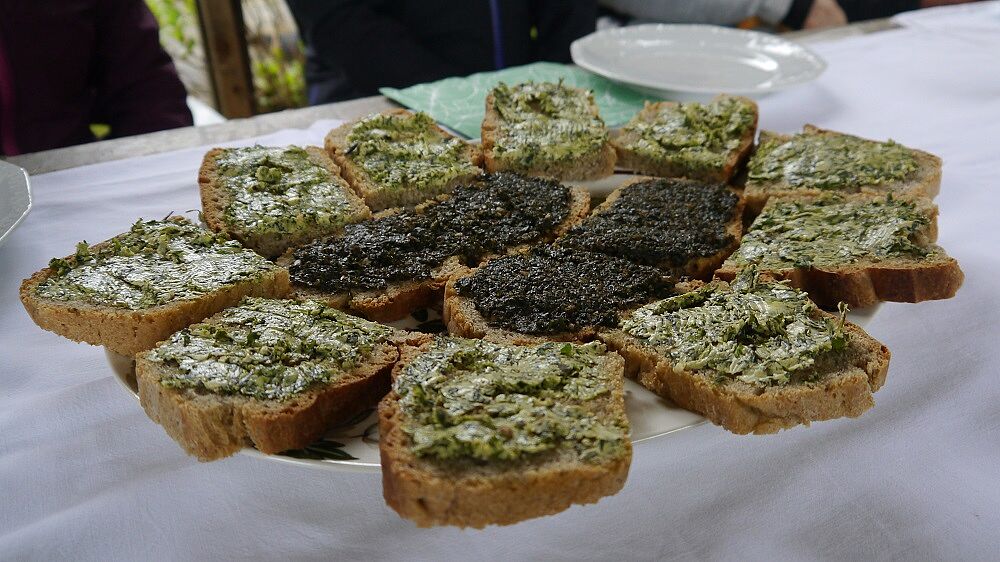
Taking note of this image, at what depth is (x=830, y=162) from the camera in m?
2.90

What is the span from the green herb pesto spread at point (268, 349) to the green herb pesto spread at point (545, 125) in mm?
1143

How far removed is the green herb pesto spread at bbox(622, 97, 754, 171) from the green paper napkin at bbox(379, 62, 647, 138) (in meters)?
0.43

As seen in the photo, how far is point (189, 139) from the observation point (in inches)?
145

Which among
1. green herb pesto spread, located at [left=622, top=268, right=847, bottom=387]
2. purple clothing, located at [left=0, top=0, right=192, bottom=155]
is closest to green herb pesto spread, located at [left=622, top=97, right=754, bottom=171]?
green herb pesto spread, located at [left=622, top=268, right=847, bottom=387]

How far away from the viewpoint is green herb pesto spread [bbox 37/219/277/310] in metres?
2.06

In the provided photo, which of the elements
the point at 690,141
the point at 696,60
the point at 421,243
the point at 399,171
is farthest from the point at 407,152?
the point at 696,60

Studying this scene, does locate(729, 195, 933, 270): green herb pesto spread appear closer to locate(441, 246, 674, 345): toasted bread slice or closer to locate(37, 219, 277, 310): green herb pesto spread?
locate(441, 246, 674, 345): toasted bread slice

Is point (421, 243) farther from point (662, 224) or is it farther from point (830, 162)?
point (830, 162)

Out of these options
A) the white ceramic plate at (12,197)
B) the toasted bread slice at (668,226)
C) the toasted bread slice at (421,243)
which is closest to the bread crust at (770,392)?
the toasted bread slice at (668,226)

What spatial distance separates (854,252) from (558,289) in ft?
2.98

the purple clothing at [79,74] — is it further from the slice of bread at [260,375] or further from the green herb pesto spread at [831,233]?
the green herb pesto spread at [831,233]

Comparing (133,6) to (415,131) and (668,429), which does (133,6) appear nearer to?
(415,131)

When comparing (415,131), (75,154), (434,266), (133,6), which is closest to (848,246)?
(434,266)

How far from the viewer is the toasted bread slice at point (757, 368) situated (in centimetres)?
181
